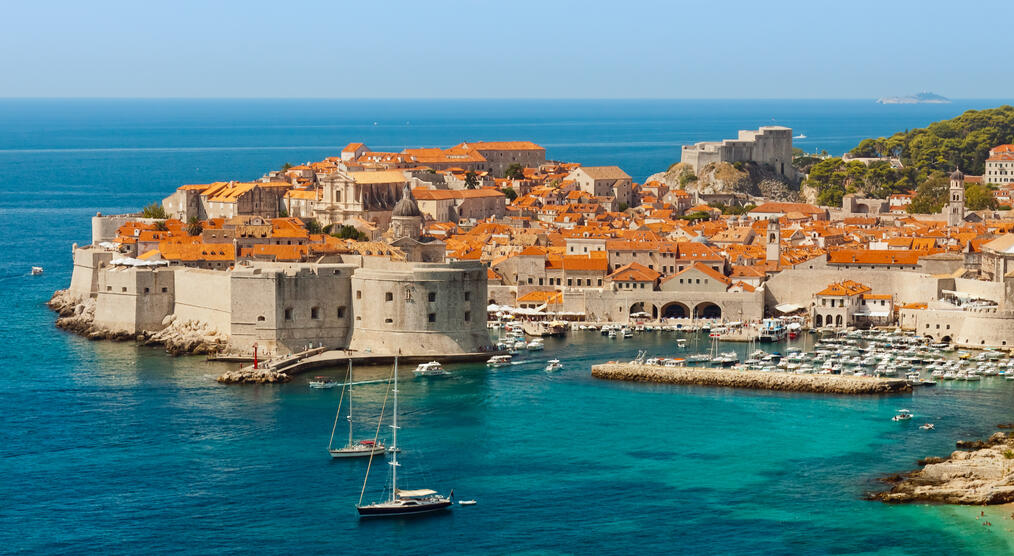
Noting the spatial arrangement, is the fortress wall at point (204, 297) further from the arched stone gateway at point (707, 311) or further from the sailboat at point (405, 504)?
the sailboat at point (405, 504)

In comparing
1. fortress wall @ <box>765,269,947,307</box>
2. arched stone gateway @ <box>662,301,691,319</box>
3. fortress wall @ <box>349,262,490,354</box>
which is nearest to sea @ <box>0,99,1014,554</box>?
fortress wall @ <box>349,262,490,354</box>

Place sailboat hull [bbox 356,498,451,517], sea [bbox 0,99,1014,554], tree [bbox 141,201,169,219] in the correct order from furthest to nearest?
tree [bbox 141,201,169,219]
sailboat hull [bbox 356,498,451,517]
sea [bbox 0,99,1014,554]

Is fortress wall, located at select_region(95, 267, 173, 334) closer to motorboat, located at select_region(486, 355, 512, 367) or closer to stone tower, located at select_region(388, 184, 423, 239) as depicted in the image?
motorboat, located at select_region(486, 355, 512, 367)

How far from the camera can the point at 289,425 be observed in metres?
36.3

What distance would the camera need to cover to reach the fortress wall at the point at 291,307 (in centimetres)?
4400

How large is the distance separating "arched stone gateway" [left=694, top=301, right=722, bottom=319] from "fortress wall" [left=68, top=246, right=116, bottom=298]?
18.2m

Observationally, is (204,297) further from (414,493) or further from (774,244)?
(774,244)

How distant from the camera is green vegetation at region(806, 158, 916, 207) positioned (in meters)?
78.1

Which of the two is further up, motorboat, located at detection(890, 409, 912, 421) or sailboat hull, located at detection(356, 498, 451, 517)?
motorboat, located at detection(890, 409, 912, 421)

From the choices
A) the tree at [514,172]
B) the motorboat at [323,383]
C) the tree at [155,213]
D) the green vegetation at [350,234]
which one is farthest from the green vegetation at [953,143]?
the motorboat at [323,383]

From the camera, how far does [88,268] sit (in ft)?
168

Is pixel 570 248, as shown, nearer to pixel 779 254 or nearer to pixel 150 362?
pixel 779 254

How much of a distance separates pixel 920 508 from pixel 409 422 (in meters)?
12.0

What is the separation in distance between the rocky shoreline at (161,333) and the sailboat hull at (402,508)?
1631 centimetres
